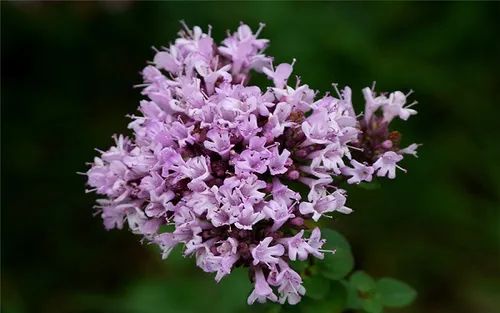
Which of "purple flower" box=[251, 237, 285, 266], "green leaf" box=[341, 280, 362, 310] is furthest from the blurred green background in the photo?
"purple flower" box=[251, 237, 285, 266]

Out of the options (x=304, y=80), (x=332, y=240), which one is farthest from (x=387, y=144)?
(x=304, y=80)

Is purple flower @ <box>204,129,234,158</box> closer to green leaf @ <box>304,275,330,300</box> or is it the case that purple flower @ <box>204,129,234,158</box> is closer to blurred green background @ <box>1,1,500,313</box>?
green leaf @ <box>304,275,330,300</box>

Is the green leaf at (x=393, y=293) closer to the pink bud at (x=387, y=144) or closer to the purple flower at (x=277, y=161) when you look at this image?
the pink bud at (x=387, y=144)

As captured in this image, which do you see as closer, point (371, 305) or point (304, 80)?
point (371, 305)

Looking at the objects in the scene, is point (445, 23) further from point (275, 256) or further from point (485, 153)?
point (275, 256)

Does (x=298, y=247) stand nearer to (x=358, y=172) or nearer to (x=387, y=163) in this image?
(x=358, y=172)

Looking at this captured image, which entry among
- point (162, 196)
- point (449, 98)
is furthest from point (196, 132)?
point (449, 98)
